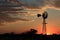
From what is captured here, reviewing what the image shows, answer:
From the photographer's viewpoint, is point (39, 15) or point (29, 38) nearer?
point (29, 38)

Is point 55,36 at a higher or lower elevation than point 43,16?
lower

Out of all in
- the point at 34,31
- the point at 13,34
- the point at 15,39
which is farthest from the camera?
the point at 34,31

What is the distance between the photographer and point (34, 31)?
1127 inches

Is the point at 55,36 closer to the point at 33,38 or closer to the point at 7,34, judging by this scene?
the point at 33,38

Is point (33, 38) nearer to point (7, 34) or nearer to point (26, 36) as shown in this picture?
point (26, 36)

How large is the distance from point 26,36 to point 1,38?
217 centimetres

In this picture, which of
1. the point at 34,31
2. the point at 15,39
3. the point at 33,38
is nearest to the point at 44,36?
the point at 33,38

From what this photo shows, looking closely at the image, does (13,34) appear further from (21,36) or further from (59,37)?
(59,37)

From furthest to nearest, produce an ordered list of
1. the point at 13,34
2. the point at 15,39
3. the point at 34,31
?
1. the point at 34,31
2. the point at 13,34
3. the point at 15,39

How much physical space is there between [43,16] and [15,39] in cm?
412

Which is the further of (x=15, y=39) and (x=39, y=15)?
(x=39, y=15)

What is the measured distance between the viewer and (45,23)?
89.1 ft

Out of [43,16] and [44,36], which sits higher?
[43,16]

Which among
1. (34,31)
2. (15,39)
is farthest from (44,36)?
(34,31)
